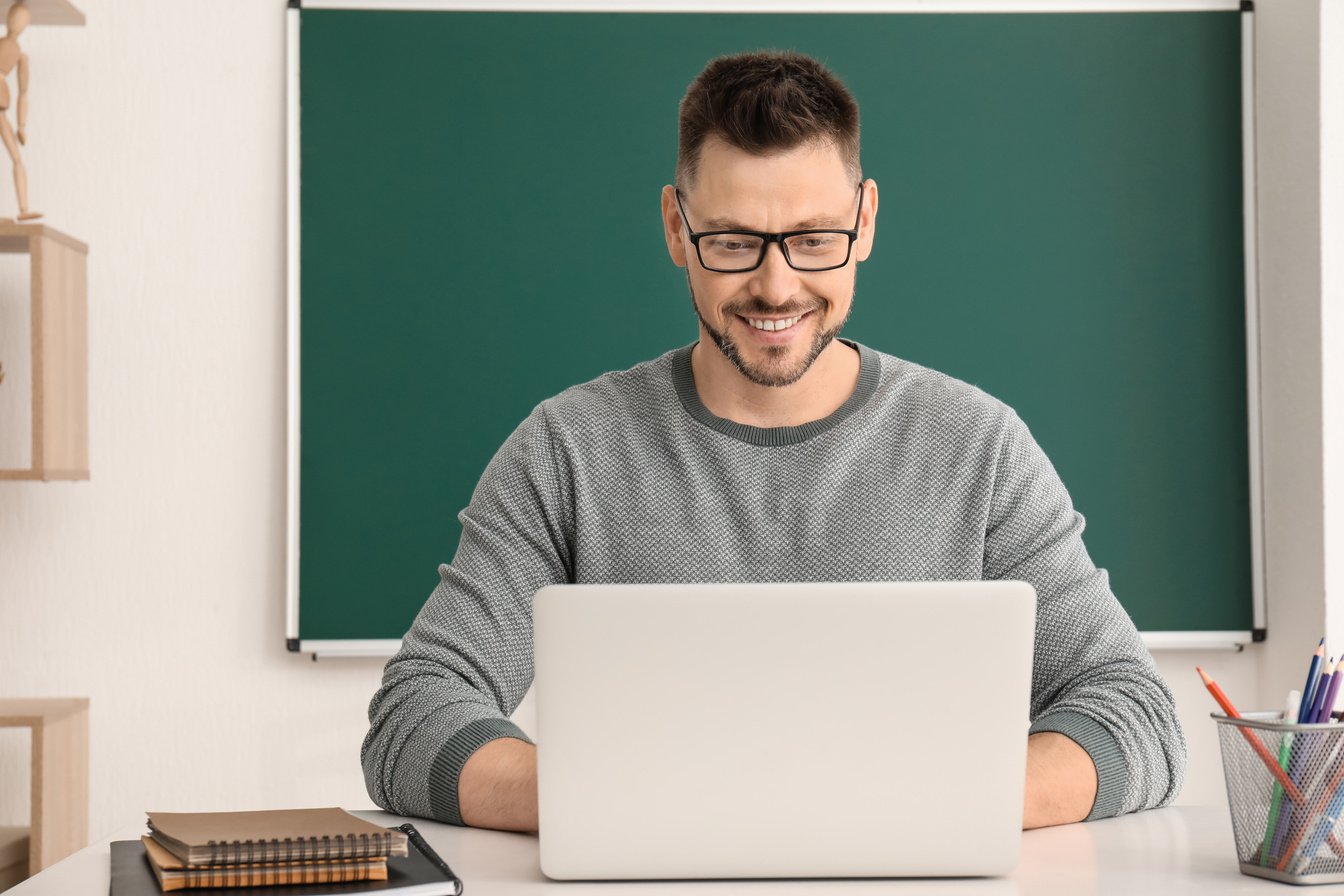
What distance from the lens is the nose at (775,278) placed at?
1.45 m

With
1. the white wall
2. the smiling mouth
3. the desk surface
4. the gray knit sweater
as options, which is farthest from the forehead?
the white wall

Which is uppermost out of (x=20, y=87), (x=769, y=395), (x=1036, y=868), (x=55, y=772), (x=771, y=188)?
(x=20, y=87)

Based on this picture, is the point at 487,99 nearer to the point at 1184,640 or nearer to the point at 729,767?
the point at 1184,640

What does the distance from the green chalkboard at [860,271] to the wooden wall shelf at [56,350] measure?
0.38 meters

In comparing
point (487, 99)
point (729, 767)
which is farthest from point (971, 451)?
point (487, 99)

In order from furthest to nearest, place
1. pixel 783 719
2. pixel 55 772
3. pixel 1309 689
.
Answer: pixel 55 772, pixel 1309 689, pixel 783 719

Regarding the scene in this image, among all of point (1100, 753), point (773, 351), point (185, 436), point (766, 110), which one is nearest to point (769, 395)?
point (773, 351)

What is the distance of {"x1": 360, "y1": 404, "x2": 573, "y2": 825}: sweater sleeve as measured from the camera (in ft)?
3.88

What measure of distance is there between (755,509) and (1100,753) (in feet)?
1.62

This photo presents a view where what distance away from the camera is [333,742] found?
250cm

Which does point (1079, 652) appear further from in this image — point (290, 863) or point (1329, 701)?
point (290, 863)

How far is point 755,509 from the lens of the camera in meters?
1.52

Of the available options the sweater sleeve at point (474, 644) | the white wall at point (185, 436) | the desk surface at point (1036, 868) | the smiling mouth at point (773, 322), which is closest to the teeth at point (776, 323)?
the smiling mouth at point (773, 322)

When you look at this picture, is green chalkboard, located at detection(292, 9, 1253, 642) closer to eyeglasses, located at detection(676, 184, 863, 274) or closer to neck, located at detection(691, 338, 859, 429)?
neck, located at detection(691, 338, 859, 429)
